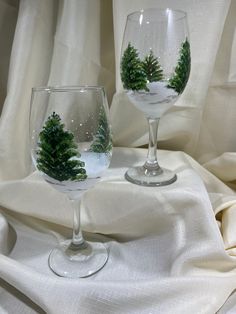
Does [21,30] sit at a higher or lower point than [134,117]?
higher

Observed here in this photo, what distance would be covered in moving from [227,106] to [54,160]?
405 mm

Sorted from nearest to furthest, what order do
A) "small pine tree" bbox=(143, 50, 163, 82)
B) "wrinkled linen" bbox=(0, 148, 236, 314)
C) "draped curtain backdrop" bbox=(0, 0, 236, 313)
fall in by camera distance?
"wrinkled linen" bbox=(0, 148, 236, 314), "small pine tree" bbox=(143, 50, 163, 82), "draped curtain backdrop" bbox=(0, 0, 236, 313)

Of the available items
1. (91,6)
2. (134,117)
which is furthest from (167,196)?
(91,6)

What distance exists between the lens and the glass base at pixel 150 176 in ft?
1.71

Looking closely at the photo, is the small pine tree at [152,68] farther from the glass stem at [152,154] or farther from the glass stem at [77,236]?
the glass stem at [77,236]

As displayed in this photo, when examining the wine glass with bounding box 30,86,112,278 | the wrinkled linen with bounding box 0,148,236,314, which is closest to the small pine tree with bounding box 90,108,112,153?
the wine glass with bounding box 30,86,112,278

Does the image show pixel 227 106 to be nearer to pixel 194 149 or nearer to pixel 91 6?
pixel 194 149

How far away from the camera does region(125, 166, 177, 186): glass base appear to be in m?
0.52

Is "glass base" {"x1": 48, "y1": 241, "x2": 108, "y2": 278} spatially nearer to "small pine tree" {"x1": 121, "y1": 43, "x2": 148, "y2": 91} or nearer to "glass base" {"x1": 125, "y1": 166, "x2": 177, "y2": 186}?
"glass base" {"x1": 125, "y1": 166, "x2": 177, "y2": 186}

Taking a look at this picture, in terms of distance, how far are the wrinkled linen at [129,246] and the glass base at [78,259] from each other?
0.01m

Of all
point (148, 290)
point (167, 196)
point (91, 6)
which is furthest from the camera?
point (91, 6)

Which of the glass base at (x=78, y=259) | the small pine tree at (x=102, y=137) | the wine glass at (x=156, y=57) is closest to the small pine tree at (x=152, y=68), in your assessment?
the wine glass at (x=156, y=57)

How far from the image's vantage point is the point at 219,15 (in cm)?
58

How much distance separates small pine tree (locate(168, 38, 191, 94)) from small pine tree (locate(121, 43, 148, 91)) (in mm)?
40
